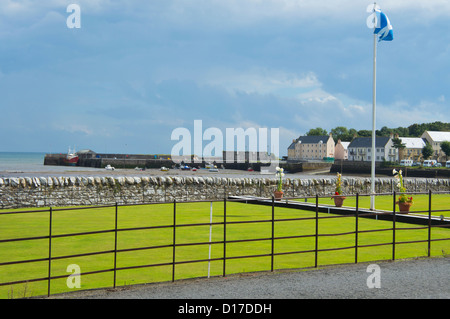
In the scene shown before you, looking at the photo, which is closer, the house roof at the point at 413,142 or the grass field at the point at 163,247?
the grass field at the point at 163,247

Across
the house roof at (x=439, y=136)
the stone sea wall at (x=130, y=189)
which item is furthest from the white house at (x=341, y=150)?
the stone sea wall at (x=130, y=189)

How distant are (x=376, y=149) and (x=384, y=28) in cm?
12663

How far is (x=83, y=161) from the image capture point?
129500 millimetres

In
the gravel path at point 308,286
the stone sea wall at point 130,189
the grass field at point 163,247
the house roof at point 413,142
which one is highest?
the house roof at point 413,142

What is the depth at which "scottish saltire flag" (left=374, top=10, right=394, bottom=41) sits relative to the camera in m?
24.6

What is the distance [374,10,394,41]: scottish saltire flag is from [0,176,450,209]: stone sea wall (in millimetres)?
13286

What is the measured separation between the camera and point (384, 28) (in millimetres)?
24594

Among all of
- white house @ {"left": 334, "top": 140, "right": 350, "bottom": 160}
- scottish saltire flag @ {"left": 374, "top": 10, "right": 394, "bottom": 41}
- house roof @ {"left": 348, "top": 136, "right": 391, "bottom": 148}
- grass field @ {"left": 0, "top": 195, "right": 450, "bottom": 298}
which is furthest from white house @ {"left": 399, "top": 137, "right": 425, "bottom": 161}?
grass field @ {"left": 0, "top": 195, "right": 450, "bottom": 298}

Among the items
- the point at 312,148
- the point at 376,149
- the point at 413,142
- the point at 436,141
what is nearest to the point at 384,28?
the point at 376,149

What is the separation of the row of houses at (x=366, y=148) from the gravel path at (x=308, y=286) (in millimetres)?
127179

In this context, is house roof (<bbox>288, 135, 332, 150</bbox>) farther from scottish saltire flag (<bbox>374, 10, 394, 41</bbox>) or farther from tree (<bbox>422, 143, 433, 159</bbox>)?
scottish saltire flag (<bbox>374, 10, 394, 41</bbox>)

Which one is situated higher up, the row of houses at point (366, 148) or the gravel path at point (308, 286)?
the row of houses at point (366, 148)

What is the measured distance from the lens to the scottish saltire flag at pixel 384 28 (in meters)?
24.6

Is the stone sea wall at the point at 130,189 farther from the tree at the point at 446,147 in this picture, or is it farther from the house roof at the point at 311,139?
the house roof at the point at 311,139
